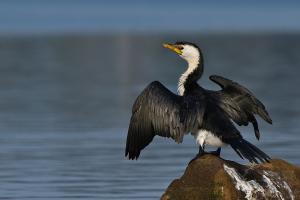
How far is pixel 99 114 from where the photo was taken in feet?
67.6

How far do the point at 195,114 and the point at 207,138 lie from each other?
30 cm

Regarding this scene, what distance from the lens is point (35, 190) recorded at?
13.2 meters

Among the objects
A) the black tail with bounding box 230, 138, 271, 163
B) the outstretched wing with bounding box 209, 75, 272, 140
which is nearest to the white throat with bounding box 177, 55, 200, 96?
the outstretched wing with bounding box 209, 75, 272, 140

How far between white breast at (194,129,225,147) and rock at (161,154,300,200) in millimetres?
328

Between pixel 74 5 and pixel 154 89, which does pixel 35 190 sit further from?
pixel 74 5

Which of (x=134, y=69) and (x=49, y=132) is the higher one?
(x=134, y=69)

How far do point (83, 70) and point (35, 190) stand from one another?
19.5 m

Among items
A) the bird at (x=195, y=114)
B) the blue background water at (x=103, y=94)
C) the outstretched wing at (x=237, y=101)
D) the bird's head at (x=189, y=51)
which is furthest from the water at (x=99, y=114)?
the bird's head at (x=189, y=51)

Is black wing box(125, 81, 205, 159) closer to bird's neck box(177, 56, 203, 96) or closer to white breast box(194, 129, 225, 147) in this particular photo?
white breast box(194, 129, 225, 147)

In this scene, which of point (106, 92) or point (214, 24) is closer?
point (106, 92)

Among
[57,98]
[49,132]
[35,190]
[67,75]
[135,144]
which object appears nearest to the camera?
[135,144]

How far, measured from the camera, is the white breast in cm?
1154

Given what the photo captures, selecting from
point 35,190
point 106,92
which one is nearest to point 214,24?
point 106,92

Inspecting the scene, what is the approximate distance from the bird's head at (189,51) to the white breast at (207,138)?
2.98 feet
